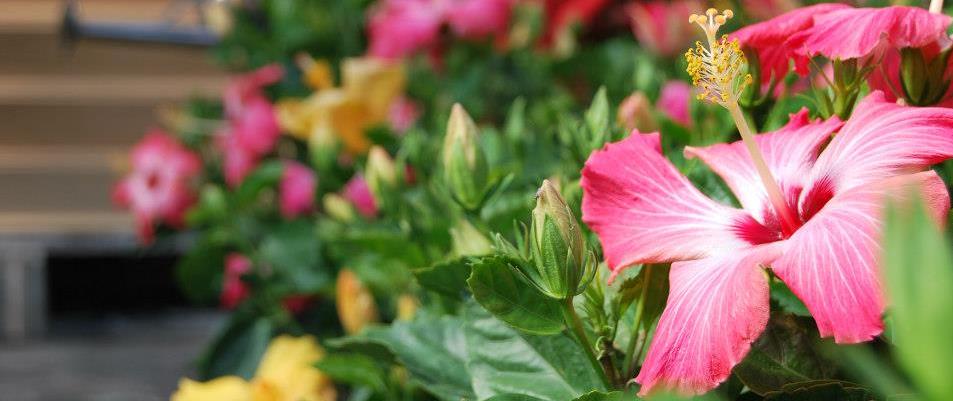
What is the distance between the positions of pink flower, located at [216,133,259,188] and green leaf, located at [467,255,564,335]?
1.03m

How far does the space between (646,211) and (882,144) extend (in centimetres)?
8

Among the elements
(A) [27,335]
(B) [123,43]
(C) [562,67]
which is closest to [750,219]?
(C) [562,67]

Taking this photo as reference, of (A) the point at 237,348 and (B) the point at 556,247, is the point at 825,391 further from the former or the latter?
(A) the point at 237,348

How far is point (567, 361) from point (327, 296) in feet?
2.86

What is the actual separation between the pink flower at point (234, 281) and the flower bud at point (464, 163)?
92cm

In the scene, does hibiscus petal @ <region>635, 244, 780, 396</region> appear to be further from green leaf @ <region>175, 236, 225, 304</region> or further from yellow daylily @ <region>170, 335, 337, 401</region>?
green leaf @ <region>175, 236, 225, 304</region>

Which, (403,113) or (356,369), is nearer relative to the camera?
(356,369)

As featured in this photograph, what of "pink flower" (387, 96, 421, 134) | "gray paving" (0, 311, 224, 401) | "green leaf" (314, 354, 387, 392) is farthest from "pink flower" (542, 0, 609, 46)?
"gray paving" (0, 311, 224, 401)

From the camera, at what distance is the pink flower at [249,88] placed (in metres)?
1.45

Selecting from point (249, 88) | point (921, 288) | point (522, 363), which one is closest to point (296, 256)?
point (249, 88)

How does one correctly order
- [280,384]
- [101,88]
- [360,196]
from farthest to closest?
1. [101,88]
2. [360,196]
3. [280,384]

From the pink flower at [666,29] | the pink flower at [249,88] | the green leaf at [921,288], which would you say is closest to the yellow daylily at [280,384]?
the green leaf at [921,288]

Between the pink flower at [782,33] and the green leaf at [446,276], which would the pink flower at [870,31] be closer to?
the pink flower at [782,33]

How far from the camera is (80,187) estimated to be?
3.93 meters
